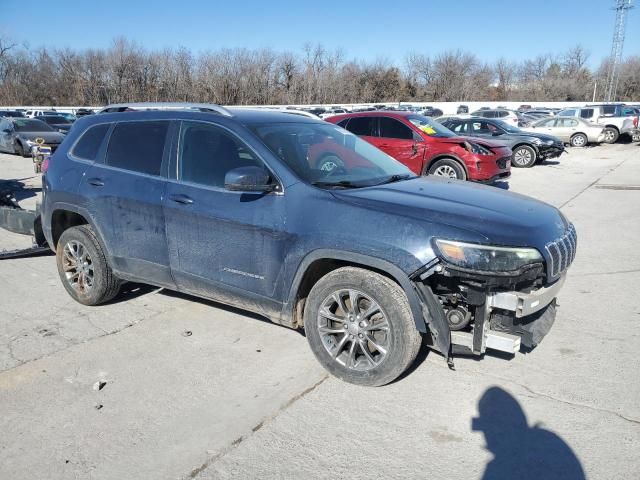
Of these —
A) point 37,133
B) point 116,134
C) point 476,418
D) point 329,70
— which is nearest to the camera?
point 476,418

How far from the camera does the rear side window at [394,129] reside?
12086 millimetres

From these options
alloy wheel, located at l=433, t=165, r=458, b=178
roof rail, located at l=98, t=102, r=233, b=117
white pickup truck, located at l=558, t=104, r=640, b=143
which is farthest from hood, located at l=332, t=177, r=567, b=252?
white pickup truck, located at l=558, t=104, r=640, b=143

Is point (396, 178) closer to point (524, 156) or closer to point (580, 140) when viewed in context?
point (524, 156)

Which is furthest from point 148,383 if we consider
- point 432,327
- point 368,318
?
point 432,327

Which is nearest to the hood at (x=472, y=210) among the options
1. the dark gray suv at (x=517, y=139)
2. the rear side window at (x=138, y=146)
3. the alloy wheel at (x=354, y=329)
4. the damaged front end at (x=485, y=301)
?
the damaged front end at (x=485, y=301)

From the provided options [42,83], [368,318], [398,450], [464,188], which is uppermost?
[42,83]

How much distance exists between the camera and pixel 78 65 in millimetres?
62250

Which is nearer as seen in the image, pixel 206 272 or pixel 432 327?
pixel 432 327

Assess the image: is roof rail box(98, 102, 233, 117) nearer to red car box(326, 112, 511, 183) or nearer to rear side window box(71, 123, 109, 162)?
rear side window box(71, 123, 109, 162)

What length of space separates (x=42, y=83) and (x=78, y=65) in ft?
16.2

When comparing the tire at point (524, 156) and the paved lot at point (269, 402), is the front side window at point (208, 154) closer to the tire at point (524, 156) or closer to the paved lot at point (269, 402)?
the paved lot at point (269, 402)

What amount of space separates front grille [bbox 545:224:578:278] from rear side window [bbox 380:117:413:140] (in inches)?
337

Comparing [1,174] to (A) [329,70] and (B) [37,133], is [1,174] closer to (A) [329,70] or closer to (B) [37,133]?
(B) [37,133]

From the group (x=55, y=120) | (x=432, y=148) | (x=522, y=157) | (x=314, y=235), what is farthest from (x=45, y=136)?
(x=314, y=235)
